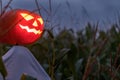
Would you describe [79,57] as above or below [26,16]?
below

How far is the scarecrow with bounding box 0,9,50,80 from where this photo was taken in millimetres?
1485

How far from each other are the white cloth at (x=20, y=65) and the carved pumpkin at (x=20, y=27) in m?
0.04

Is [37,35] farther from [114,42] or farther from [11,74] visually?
[114,42]

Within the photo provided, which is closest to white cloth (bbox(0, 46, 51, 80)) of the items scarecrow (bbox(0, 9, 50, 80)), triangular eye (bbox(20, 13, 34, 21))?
scarecrow (bbox(0, 9, 50, 80))

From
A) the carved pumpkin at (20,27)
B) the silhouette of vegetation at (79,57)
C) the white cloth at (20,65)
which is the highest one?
the carved pumpkin at (20,27)

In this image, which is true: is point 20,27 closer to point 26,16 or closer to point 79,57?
point 26,16

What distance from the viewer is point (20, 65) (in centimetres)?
151

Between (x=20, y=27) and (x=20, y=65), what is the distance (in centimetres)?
13

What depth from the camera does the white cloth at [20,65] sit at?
1492mm

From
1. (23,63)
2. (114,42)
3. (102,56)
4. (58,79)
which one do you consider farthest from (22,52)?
(114,42)

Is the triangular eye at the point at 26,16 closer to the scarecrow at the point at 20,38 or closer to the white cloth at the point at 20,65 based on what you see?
the scarecrow at the point at 20,38

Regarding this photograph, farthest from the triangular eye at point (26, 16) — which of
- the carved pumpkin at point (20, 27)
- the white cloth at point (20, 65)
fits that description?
the white cloth at point (20, 65)

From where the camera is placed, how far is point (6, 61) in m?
1.52

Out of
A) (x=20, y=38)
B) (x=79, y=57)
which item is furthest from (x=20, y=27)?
(x=79, y=57)
